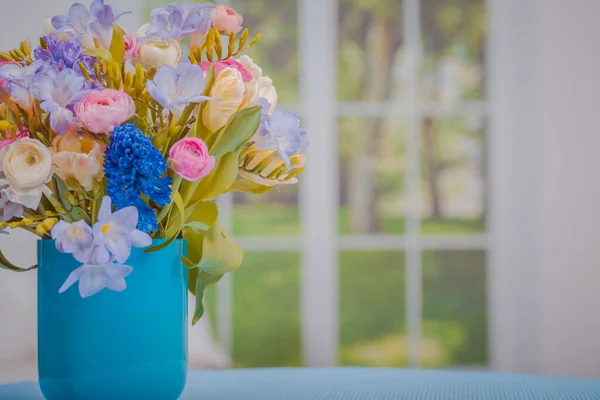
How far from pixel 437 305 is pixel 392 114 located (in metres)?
1.23

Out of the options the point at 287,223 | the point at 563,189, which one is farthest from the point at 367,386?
the point at 287,223

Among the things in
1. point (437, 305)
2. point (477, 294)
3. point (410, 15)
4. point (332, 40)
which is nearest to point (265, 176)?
point (332, 40)

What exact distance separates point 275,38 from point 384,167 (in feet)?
2.85

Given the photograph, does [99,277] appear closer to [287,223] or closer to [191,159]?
[191,159]

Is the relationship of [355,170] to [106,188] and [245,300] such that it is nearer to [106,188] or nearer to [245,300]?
[245,300]

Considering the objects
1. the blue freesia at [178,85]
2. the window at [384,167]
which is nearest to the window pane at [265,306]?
the window at [384,167]

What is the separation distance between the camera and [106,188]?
867 millimetres

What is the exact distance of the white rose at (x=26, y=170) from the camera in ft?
2.74

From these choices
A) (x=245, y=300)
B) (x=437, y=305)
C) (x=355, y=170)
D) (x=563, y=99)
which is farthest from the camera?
(x=245, y=300)

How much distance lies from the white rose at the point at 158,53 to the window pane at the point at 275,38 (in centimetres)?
294

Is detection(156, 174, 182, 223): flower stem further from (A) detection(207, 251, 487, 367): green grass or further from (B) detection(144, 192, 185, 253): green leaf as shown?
(A) detection(207, 251, 487, 367): green grass

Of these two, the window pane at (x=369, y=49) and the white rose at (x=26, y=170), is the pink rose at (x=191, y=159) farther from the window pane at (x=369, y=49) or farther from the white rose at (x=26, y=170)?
the window pane at (x=369, y=49)

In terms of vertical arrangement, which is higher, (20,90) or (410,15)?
(410,15)

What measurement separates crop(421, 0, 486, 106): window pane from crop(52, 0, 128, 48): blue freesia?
8.37 ft
